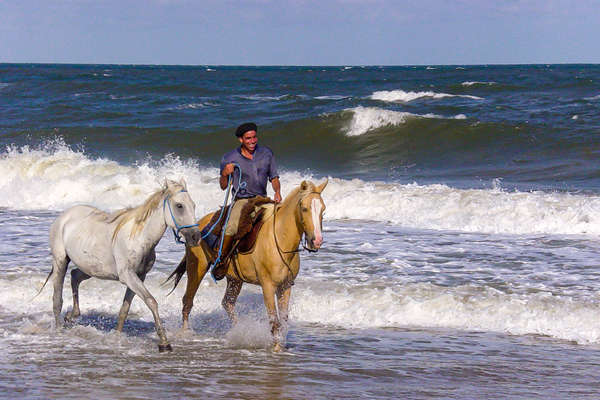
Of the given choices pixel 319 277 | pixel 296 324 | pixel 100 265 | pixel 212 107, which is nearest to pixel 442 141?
pixel 212 107

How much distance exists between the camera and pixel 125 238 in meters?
6.81

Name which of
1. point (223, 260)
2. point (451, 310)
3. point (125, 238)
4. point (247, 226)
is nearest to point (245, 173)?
point (247, 226)

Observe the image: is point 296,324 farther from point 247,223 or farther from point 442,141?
point 442,141

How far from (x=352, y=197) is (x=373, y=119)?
1461 centimetres

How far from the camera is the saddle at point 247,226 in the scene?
7.10 m

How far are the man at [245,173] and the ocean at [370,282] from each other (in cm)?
96

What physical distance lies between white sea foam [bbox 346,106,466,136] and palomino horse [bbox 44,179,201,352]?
22.3 meters

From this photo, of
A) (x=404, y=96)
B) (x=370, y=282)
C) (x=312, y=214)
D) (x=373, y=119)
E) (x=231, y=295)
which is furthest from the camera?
(x=404, y=96)

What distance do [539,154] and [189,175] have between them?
1005 centimetres

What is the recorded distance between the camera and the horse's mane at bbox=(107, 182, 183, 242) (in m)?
6.63

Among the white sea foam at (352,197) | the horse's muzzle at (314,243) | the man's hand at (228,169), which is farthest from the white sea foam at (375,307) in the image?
the white sea foam at (352,197)

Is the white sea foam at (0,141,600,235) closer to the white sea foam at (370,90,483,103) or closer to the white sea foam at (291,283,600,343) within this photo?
the white sea foam at (291,283,600,343)

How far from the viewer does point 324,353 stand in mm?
7098

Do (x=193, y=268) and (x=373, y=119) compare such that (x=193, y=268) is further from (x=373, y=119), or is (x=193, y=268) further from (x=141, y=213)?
(x=373, y=119)
